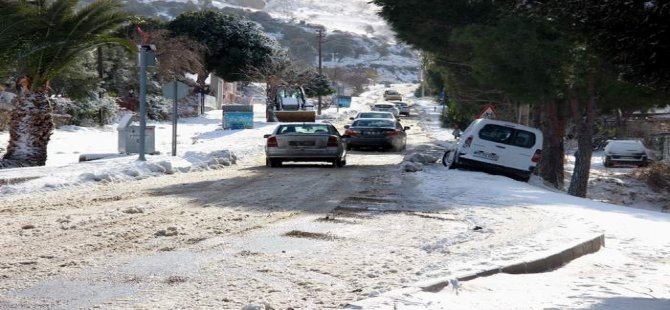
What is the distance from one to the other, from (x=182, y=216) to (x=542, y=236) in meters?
4.76

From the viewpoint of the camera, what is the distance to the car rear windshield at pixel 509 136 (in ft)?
65.4

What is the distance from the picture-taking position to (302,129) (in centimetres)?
2189

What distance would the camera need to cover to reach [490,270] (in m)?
7.47

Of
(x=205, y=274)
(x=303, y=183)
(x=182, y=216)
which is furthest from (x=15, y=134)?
(x=205, y=274)

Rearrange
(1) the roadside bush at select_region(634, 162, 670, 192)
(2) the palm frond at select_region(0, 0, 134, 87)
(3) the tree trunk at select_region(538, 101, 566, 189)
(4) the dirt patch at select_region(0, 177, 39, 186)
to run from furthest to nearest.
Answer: (1) the roadside bush at select_region(634, 162, 670, 192) → (3) the tree trunk at select_region(538, 101, 566, 189) → (2) the palm frond at select_region(0, 0, 134, 87) → (4) the dirt patch at select_region(0, 177, 39, 186)

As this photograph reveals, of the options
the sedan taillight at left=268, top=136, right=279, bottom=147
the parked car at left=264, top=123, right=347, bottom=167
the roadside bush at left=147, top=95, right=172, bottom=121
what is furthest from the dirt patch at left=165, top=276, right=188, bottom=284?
the roadside bush at left=147, top=95, right=172, bottom=121

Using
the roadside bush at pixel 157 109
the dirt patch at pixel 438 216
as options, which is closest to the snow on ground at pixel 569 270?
the dirt patch at pixel 438 216

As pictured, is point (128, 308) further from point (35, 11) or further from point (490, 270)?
point (35, 11)

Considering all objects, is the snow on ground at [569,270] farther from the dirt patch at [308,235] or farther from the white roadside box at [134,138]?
the white roadside box at [134,138]

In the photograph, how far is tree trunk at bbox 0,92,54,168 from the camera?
1944 cm

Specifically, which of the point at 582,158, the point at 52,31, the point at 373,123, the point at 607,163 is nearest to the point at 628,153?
the point at 607,163

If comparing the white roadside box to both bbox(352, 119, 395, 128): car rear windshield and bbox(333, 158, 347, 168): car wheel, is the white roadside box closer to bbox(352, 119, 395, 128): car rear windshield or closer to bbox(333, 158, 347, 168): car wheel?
bbox(333, 158, 347, 168): car wheel

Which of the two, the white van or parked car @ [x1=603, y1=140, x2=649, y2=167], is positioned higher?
the white van

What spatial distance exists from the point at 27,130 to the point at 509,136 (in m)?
11.7
